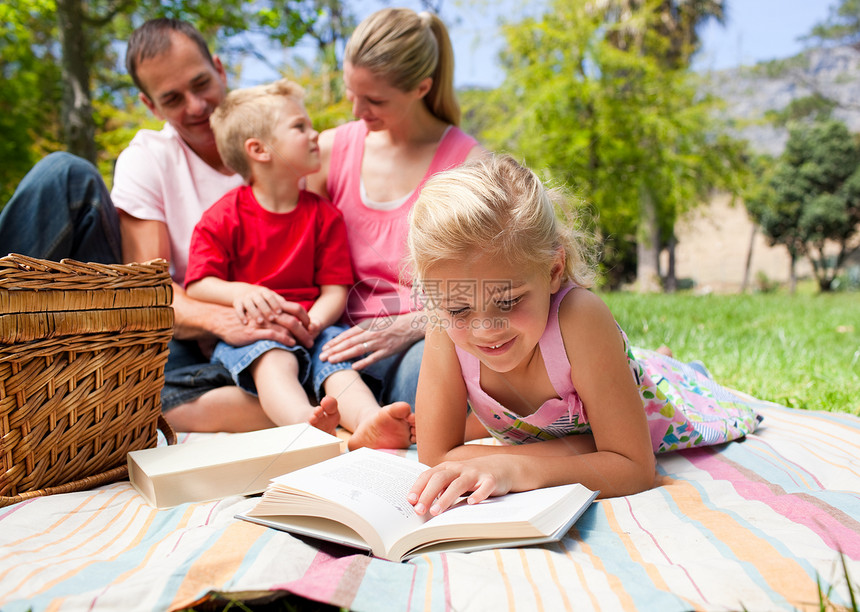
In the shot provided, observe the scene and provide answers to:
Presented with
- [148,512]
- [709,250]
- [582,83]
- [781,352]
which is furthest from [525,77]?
[709,250]

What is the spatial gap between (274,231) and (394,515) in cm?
158

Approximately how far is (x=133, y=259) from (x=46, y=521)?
135 cm

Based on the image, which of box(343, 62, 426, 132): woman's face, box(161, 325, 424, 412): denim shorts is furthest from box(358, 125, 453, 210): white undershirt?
box(161, 325, 424, 412): denim shorts

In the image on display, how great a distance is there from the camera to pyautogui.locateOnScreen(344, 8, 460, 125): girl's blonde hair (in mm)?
2426

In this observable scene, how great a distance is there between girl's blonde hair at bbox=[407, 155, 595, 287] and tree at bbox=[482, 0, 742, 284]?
769cm

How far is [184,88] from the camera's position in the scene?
2.64 metres

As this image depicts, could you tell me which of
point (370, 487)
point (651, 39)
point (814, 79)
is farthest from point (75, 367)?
point (814, 79)

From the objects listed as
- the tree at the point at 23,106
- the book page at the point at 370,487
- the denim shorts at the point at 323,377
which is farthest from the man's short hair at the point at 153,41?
the tree at the point at 23,106

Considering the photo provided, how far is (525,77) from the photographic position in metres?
10.5

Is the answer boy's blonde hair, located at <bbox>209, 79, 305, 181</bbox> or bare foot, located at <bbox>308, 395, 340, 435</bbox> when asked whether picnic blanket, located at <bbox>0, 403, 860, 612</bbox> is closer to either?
bare foot, located at <bbox>308, 395, 340, 435</bbox>

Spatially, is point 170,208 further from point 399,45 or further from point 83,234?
point 399,45

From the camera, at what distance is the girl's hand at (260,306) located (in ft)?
7.37

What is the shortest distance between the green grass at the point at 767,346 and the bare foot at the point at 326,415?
1824mm

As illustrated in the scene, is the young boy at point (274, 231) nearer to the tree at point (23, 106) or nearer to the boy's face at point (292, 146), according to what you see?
the boy's face at point (292, 146)
